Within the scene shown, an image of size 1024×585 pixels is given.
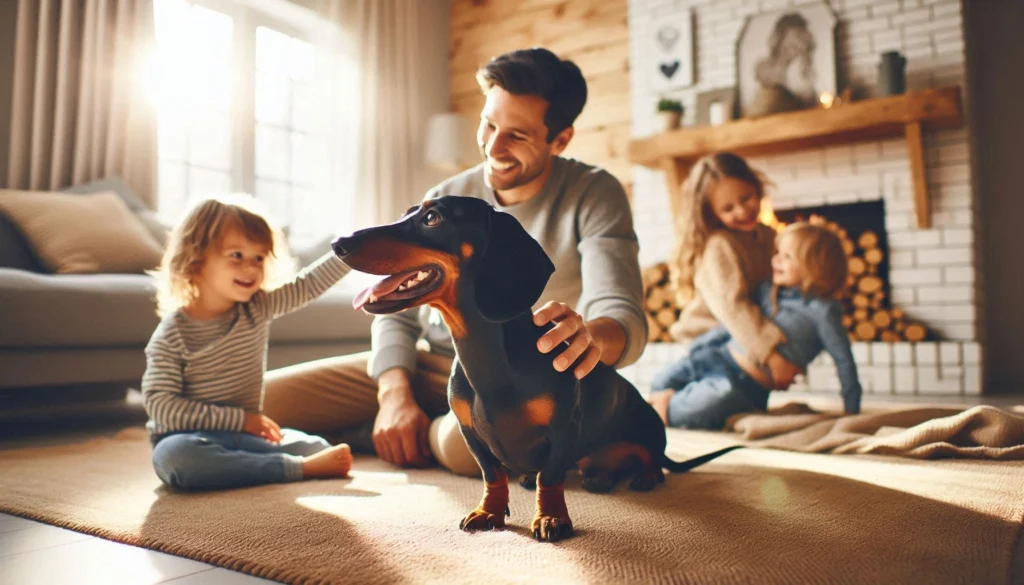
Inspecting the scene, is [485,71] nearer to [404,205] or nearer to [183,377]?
[183,377]

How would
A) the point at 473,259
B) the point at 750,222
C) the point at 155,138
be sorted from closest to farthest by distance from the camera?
the point at 473,259 < the point at 750,222 < the point at 155,138

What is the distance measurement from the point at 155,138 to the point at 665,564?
367 cm

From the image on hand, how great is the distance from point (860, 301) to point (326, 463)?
3.28 m

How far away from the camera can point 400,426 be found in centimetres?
157

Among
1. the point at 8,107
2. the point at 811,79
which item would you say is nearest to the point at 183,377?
the point at 8,107

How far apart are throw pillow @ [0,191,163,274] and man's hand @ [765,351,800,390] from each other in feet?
7.44

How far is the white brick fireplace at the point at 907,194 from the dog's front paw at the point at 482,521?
303cm

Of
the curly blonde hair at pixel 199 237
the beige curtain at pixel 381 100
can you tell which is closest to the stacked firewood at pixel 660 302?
the beige curtain at pixel 381 100

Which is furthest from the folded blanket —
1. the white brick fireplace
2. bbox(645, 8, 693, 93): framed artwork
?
bbox(645, 8, 693, 93): framed artwork

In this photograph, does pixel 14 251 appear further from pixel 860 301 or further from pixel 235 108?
pixel 860 301

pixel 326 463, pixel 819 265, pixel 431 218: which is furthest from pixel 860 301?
pixel 431 218

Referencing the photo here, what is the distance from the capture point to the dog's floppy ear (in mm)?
948

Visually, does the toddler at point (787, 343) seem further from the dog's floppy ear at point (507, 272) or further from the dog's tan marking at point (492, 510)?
the dog's floppy ear at point (507, 272)

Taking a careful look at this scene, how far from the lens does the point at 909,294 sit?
383cm
